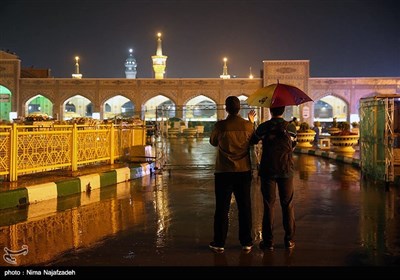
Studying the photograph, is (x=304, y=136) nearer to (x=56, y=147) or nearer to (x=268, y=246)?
(x=56, y=147)

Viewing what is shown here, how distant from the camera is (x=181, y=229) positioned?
5.41 metres

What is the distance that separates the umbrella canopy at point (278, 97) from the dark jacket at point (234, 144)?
0.48m

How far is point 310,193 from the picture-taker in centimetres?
824

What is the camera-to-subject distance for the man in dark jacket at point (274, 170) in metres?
4.49

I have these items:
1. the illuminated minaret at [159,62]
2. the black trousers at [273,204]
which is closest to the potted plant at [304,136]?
the black trousers at [273,204]

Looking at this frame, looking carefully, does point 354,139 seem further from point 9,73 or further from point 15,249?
point 9,73

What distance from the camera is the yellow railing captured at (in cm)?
805

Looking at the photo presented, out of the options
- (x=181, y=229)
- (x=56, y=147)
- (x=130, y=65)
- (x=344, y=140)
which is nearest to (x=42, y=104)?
(x=344, y=140)

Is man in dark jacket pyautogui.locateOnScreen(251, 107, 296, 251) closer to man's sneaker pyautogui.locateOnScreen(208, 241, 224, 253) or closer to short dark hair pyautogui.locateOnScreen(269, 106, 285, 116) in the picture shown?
short dark hair pyautogui.locateOnScreen(269, 106, 285, 116)

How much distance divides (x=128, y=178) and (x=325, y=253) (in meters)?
6.70

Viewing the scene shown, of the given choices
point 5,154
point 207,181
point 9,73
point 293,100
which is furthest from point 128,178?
point 9,73

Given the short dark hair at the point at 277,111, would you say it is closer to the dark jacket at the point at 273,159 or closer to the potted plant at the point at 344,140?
the dark jacket at the point at 273,159

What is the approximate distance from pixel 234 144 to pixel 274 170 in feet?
1.57

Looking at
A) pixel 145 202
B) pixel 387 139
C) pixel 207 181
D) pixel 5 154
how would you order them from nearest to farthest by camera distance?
1. pixel 145 202
2. pixel 5 154
3. pixel 387 139
4. pixel 207 181
